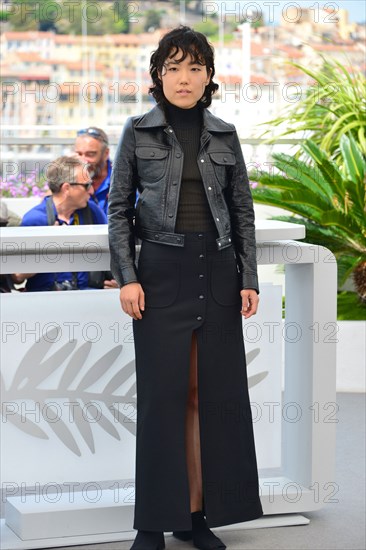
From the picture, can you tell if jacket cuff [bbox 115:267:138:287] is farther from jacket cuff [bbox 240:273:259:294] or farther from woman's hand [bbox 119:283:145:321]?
jacket cuff [bbox 240:273:259:294]

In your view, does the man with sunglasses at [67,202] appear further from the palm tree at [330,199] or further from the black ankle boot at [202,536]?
the black ankle boot at [202,536]

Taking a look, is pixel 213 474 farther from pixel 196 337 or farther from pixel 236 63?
pixel 236 63

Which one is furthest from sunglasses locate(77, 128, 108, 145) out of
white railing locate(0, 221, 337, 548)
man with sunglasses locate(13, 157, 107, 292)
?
white railing locate(0, 221, 337, 548)

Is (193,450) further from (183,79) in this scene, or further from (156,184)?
(183,79)

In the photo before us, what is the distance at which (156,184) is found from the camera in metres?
3.21

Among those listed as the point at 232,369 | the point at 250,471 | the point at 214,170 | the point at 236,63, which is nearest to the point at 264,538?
the point at 250,471

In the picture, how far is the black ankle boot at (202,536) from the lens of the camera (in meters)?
3.40

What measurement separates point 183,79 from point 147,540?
1.41m

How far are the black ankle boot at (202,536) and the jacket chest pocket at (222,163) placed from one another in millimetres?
1048

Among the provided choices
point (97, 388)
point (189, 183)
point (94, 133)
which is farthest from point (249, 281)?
point (94, 133)

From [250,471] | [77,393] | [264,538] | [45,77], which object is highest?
[45,77]

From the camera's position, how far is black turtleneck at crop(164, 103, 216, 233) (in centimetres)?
323

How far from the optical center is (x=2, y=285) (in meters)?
4.51

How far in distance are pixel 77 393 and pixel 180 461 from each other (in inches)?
18.0
